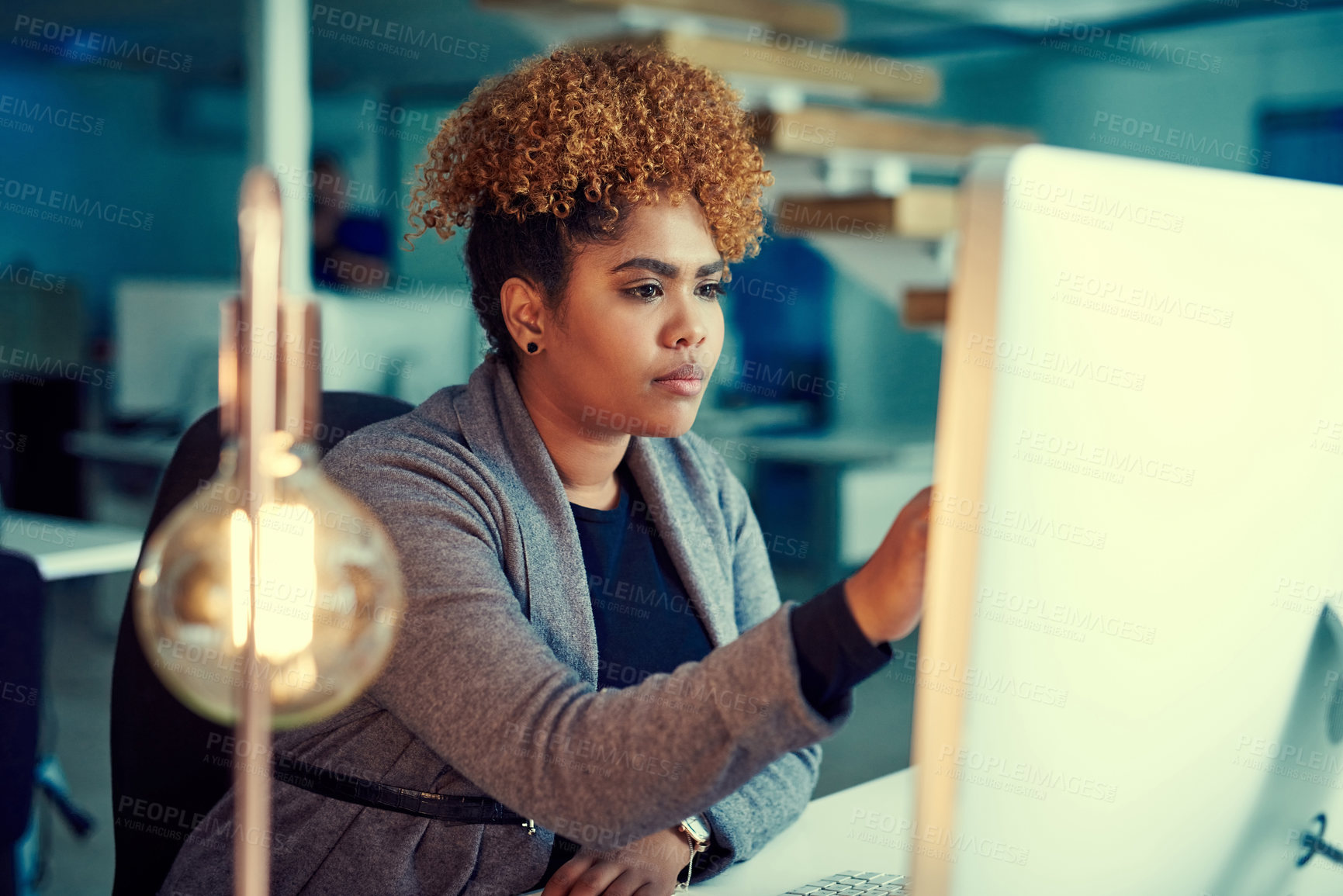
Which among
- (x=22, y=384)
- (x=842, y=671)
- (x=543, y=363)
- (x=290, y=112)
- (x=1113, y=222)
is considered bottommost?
(x=22, y=384)

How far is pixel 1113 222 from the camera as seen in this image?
531 millimetres

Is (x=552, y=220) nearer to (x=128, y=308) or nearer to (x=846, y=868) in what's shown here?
(x=846, y=868)

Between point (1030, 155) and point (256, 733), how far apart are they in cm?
41

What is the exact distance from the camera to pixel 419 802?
103 cm

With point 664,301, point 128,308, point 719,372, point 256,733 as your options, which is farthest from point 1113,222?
point 719,372

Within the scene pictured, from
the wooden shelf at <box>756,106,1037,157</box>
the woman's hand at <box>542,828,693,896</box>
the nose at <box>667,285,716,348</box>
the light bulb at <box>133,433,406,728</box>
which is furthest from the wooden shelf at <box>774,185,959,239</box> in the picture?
the light bulb at <box>133,433,406,728</box>

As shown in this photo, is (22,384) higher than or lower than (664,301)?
lower

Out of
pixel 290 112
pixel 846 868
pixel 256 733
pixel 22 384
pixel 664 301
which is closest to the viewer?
pixel 256 733

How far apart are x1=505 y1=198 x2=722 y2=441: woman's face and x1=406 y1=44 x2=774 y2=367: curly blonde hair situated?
2cm

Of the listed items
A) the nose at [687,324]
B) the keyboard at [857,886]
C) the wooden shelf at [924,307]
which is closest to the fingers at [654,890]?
the keyboard at [857,886]

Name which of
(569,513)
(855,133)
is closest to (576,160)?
(569,513)

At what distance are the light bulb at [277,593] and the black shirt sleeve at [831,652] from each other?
25 centimetres

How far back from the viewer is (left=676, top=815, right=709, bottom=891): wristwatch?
3.47 ft

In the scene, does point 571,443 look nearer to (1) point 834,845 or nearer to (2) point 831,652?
(1) point 834,845
